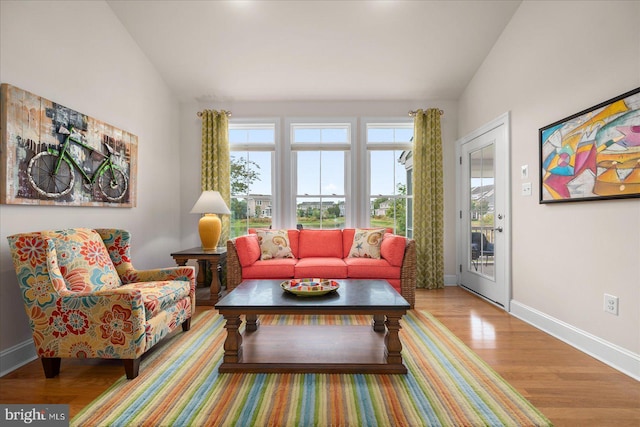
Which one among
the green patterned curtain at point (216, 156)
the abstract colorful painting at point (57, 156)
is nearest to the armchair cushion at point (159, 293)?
the abstract colorful painting at point (57, 156)

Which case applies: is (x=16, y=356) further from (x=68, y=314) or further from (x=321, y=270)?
(x=321, y=270)

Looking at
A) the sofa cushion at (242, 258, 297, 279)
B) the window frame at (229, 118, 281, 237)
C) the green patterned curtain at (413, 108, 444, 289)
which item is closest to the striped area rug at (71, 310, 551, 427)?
the sofa cushion at (242, 258, 297, 279)

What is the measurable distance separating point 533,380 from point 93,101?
13.6 feet

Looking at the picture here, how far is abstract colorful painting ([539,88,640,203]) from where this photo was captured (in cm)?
208

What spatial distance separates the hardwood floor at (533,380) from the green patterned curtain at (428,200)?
5.28ft

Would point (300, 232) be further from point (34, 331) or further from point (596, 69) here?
point (596, 69)

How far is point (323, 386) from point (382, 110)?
3.78 metres

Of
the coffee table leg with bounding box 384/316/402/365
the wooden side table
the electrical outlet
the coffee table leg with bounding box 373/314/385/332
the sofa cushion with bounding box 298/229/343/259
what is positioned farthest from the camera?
the sofa cushion with bounding box 298/229/343/259

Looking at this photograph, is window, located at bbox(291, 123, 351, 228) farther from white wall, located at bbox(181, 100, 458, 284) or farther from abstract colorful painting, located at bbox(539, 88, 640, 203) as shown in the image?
abstract colorful painting, located at bbox(539, 88, 640, 203)

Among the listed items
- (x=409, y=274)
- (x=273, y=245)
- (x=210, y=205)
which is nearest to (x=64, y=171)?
(x=210, y=205)

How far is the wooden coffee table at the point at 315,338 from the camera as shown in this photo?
2061mm

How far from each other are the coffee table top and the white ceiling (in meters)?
2.77

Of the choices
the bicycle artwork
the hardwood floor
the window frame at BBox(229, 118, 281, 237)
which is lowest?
the hardwood floor

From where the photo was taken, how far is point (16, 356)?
7.24 ft
